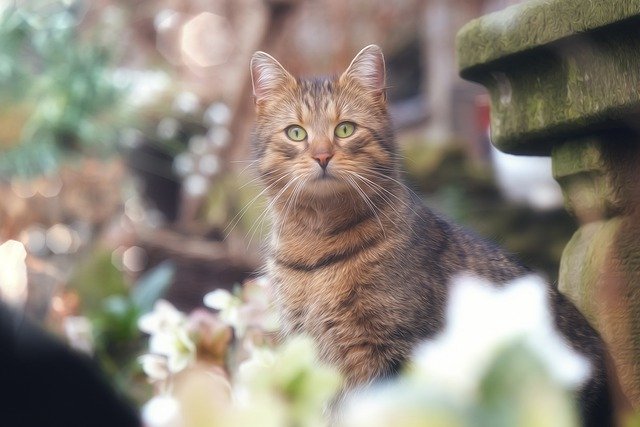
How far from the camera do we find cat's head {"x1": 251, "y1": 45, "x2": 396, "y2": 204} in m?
2.56

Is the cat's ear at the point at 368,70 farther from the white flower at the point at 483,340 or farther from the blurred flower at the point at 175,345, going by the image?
the white flower at the point at 483,340

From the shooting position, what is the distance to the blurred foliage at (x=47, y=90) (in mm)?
5621

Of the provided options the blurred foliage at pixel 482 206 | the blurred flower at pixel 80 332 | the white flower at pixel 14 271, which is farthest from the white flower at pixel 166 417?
the blurred foliage at pixel 482 206

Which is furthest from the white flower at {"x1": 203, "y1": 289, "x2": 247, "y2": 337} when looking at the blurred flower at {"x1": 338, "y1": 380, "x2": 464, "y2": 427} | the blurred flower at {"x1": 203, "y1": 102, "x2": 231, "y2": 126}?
the blurred flower at {"x1": 203, "y1": 102, "x2": 231, "y2": 126}

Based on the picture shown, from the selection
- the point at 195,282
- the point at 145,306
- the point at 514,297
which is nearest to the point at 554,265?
the point at 195,282

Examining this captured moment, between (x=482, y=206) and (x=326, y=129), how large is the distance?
14.3ft

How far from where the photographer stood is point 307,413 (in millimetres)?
646

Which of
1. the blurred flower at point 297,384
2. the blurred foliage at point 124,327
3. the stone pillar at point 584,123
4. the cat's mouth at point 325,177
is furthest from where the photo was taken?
the blurred foliage at point 124,327

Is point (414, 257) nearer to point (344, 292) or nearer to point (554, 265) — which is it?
point (344, 292)

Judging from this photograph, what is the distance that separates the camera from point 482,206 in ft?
22.4

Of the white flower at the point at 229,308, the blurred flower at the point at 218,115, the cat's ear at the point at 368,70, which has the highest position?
→ the cat's ear at the point at 368,70

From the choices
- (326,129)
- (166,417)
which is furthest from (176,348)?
(166,417)

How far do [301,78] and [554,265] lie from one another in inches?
133

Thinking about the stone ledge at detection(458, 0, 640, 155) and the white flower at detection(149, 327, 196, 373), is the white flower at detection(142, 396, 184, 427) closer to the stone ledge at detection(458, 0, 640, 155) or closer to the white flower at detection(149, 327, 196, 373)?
the stone ledge at detection(458, 0, 640, 155)
